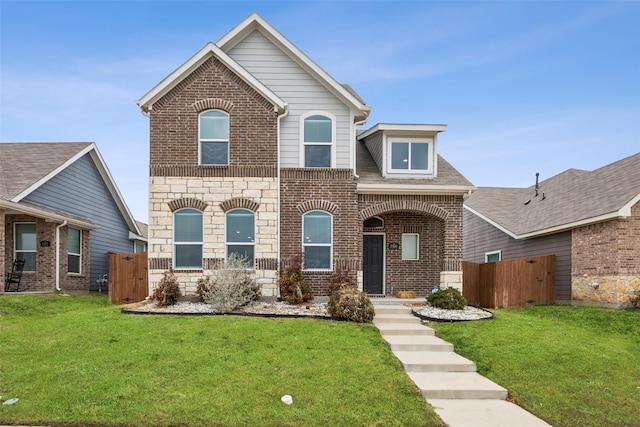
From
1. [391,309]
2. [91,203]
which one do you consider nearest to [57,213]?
[91,203]

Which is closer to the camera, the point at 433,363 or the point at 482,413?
the point at 482,413

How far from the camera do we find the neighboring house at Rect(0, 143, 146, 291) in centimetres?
1875

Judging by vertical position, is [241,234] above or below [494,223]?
below

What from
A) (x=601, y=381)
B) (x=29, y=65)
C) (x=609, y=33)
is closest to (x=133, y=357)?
(x=601, y=381)

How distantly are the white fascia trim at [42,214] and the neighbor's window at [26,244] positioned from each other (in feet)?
2.89

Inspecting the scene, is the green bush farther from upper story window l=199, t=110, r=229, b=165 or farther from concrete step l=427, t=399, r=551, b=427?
upper story window l=199, t=110, r=229, b=165

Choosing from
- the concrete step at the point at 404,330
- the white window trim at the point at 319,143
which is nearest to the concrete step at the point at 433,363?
the concrete step at the point at 404,330

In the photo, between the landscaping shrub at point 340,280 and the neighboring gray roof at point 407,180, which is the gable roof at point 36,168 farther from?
the neighboring gray roof at point 407,180

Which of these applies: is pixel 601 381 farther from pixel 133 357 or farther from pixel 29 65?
pixel 29 65

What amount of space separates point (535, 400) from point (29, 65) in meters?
15.6

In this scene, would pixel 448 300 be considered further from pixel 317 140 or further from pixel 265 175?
pixel 265 175

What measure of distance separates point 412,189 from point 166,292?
7950mm

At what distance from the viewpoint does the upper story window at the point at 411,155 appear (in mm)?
17797

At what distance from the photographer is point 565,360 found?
34.9 ft
